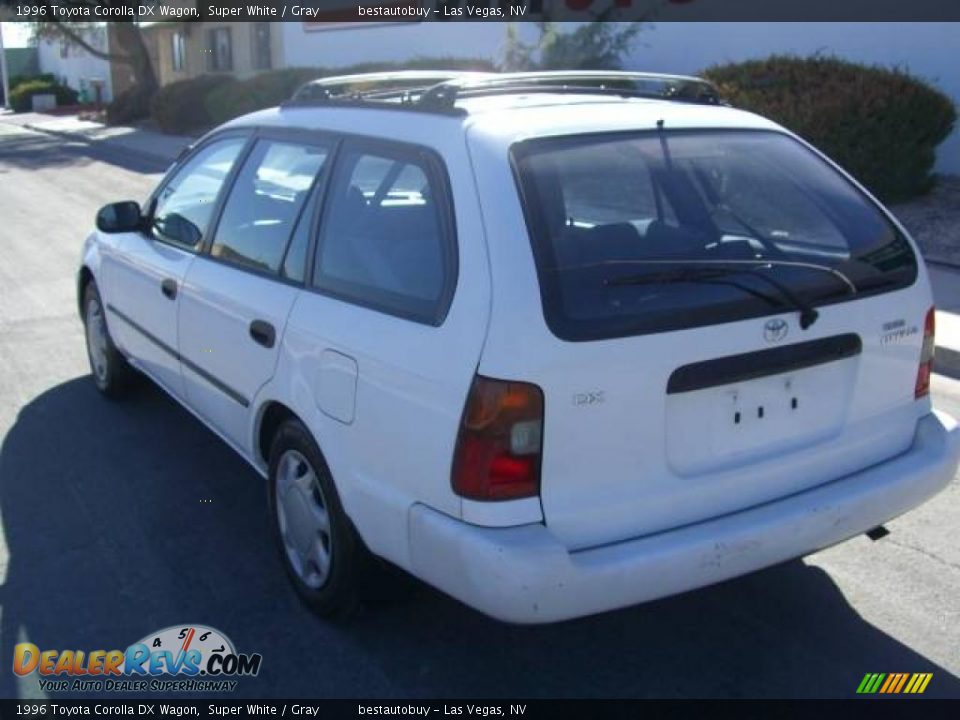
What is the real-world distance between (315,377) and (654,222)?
1.21m

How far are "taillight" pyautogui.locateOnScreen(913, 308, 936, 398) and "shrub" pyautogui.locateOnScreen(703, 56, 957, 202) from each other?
7.75 m

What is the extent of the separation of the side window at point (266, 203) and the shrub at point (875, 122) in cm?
794

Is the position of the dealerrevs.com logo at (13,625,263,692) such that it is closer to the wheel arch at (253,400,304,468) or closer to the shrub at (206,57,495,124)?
the wheel arch at (253,400,304,468)

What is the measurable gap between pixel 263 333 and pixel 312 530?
72 cm

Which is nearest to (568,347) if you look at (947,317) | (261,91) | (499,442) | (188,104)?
(499,442)

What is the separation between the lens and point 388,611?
12.3ft

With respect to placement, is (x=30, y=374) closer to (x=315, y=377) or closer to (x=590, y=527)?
(x=315, y=377)

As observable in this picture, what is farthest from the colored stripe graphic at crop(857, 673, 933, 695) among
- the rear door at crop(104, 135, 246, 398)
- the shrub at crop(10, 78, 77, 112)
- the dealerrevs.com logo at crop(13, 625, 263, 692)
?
the shrub at crop(10, 78, 77, 112)

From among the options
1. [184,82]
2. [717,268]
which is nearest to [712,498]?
[717,268]

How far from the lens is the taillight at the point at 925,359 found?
3572 mm

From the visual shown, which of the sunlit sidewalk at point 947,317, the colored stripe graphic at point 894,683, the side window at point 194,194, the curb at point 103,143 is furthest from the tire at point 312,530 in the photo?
the curb at point 103,143

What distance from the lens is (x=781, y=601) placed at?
3.80 m

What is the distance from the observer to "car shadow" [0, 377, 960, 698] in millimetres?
3348

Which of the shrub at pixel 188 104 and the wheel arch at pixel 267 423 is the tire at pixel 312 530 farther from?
the shrub at pixel 188 104
